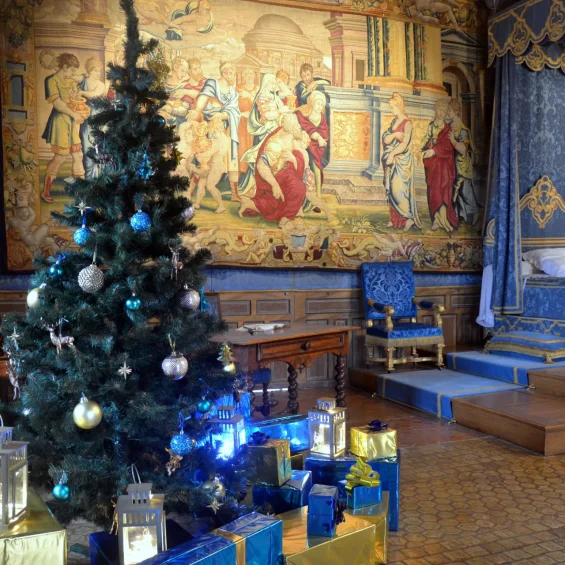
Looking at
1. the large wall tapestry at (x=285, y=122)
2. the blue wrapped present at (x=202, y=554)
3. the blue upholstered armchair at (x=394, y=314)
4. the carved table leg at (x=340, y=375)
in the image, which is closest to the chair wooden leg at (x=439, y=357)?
the blue upholstered armchair at (x=394, y=314)

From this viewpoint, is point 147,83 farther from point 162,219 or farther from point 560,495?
point 560,495

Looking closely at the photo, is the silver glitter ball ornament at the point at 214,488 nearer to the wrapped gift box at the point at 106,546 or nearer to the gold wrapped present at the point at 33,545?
the wrapped gift box at the point at 106,546

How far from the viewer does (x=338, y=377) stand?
5613mm

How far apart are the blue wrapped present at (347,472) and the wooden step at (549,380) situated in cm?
300

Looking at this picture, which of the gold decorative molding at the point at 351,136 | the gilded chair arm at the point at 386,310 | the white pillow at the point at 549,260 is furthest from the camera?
the gold decorative molding at the point at 351,136

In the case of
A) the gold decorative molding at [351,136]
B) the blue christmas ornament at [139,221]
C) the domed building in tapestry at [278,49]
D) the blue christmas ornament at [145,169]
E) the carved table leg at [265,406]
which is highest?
the domed building in tapestry at [278,49]

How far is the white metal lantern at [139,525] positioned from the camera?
2.15 m

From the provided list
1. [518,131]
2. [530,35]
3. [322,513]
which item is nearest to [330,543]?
[322,513]

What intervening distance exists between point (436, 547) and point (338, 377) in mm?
2749

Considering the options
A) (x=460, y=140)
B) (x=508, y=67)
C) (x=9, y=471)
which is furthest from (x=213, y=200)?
(x=9, y=471)

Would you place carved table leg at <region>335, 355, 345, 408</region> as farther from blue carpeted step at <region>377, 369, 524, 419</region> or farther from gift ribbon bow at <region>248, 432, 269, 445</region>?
gift ribbon bow at <region>248, 432, 269, 445</region>

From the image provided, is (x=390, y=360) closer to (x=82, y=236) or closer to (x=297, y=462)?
(x=297, y=462)

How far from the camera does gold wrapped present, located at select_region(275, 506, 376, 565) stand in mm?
2361

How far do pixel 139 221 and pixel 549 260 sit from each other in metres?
5.88
